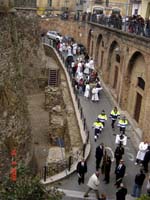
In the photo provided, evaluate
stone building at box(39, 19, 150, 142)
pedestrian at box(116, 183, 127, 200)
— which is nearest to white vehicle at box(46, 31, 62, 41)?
stone building at box(39, 19, 150, 142)

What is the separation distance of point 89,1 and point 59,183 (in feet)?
126

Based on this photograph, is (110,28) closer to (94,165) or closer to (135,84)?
(135,84)

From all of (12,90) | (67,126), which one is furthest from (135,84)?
(12,90)

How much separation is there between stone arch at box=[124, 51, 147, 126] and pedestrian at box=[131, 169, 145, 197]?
21.0ft

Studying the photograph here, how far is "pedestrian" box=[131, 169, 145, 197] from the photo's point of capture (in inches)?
496

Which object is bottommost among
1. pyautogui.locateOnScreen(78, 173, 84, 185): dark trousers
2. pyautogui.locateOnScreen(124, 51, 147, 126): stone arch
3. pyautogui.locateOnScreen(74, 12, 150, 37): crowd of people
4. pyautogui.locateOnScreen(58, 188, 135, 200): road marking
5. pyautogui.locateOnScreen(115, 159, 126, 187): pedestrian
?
pyautogui.locateOnScreen(58, 188, 135, 200): road marking

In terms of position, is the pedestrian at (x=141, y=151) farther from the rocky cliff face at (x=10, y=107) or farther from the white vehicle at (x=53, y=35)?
the white vehicle at (x=53, y=35)

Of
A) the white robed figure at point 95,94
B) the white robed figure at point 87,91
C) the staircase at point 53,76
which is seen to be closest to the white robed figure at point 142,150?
the white robed figure at point 95,94

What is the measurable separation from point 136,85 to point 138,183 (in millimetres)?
8802

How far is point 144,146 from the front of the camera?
14602 millimetres

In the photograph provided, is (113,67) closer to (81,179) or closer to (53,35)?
(81,179)

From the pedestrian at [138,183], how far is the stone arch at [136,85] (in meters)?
6.40

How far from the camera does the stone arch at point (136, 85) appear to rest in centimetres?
1920

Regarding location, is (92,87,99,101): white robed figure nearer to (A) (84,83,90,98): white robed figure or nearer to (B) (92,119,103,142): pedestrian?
(A) (84,83,90,98): white robed figure
